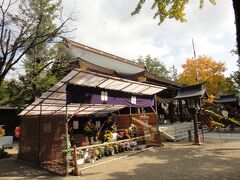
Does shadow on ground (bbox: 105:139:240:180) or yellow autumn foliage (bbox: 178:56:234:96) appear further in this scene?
yellow autumn foliage (bbox: 178:56:234:96)

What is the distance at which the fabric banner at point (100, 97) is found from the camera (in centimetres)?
973

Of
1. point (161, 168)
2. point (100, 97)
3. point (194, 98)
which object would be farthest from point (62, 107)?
point (194, 98)

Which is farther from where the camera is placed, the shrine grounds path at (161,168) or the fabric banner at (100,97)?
the fabric banner at (100,97)

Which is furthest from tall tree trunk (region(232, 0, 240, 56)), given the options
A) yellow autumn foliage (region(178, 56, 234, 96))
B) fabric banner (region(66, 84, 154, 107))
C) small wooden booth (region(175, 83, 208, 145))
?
yellow autumn foliage (region(178, 56, 234, 96))

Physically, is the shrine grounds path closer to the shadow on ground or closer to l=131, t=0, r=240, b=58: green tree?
the shadow on ground

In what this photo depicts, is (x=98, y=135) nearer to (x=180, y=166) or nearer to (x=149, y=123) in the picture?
(x=149, y=123)

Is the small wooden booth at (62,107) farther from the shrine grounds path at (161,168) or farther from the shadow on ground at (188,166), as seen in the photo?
the shadow on ground at (188,166)

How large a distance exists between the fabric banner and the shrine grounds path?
119 inches

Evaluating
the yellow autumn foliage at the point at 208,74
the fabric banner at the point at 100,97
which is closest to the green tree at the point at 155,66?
the yellow autumn foliage at the point at 208,74

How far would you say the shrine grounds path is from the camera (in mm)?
8234

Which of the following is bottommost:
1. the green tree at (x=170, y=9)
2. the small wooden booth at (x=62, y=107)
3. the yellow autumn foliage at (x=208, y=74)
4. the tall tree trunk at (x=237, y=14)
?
the small wooden booth at (x=62, y=107)

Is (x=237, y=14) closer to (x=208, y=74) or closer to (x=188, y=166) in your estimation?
(x=188, y=166)

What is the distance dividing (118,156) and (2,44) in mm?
7814

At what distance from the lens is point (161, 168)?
9.38m
